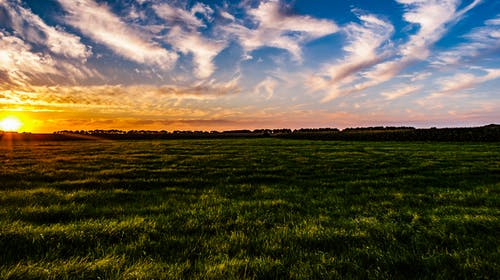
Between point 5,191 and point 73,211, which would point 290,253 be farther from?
point 5,191

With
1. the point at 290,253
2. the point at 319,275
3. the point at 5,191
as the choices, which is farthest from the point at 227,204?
the point at 5,191

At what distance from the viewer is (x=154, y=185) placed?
12219mm

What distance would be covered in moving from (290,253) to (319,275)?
0.89m

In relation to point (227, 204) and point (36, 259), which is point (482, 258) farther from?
point (36, 259)

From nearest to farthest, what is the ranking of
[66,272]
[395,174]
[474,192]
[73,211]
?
1. [66,272]
2. [73,211]
3. [474,192]
4. [395,174]

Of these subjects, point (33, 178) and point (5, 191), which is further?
point (33, 178)

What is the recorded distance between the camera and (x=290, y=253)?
518 centimetres

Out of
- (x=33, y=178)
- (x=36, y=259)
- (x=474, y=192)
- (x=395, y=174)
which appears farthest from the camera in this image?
(x=395, y=174)

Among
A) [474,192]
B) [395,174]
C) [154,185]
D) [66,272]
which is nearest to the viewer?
[66,272]

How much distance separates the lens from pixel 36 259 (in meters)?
4.77

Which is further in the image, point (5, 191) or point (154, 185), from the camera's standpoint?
point (154, 185)

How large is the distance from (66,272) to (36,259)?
3.13ft

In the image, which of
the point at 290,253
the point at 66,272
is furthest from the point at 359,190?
the point at 66,272

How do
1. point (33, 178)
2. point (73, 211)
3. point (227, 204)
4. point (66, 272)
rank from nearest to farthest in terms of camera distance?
1. point (66, 272)
2. point (73, 211)
3. point (227, 204)
4. point (33, 178)
